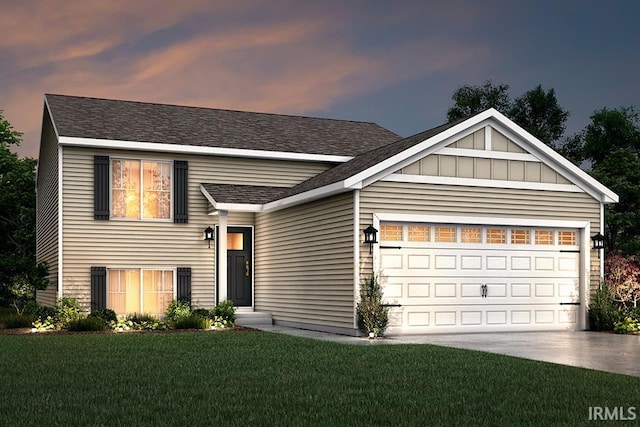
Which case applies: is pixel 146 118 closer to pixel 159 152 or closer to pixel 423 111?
pixel 159 152

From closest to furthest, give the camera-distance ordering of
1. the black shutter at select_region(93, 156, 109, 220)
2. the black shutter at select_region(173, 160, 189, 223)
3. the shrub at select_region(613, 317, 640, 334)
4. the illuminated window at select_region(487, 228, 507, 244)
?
the shrub at select_region(613, 317, 640, 334) → the illuminated window at select_region(487, 228, 507, 244) → the black shutter at select_region(93, 156, 109, 220) → the black shutter at select_region(173, 160, 189, 223)

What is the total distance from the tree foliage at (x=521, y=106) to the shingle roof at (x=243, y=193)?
22078 millimetres

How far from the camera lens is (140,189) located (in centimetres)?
2141

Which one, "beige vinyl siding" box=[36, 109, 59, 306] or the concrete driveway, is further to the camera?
"beige vinyl siding" box=[36, 109, 59, 306]

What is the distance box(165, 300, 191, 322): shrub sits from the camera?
1961 centimetres

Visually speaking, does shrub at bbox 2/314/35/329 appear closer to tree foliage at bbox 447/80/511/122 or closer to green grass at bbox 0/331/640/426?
green grass at bbox 0/331/640/426

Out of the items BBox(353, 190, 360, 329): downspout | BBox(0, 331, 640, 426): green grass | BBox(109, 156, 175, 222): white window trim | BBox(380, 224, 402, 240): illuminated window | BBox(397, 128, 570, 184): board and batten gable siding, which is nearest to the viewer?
BBox(0, 331, 640, 426): green grass

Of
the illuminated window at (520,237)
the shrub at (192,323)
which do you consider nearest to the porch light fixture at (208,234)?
the shrub at (192,323)

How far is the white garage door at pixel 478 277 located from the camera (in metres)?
17.6

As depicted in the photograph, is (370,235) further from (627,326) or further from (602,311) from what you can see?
(627,326)

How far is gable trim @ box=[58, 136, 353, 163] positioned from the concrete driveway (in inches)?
295

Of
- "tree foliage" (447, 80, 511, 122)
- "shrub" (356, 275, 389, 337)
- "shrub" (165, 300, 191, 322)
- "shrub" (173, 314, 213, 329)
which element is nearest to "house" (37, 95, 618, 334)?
"shrub" (356, 275, 389, 337)

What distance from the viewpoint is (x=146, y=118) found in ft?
76.5

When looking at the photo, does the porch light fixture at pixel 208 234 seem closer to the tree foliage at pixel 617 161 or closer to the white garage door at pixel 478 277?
the white garage door at pixel 478 277
